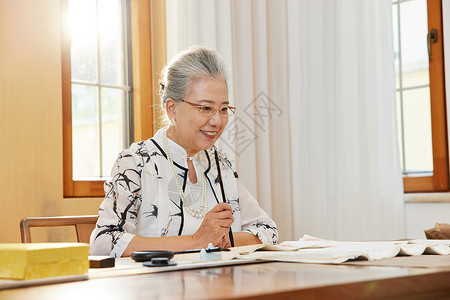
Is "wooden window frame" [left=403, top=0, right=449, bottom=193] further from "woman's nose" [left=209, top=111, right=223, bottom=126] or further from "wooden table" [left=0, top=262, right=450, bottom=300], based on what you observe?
"wooden table" [left=0, top=262, right=450, bottom=300]

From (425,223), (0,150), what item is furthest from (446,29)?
(0,150)

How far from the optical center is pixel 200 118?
82.0 inches

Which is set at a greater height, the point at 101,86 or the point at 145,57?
the point at 145,57

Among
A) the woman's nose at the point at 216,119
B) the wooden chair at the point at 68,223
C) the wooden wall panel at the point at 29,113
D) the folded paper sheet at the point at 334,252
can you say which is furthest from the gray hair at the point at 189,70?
the folded paper sheet at the point at 334,252

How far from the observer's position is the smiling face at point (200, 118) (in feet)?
6.85

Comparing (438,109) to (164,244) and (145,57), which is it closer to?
(145,57)

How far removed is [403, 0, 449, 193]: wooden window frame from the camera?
121 inches

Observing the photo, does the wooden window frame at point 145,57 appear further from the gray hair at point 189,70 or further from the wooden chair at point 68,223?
the wooden chair at point 68,223

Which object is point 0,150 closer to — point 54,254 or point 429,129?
point 54,254

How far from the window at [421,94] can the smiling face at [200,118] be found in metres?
1.45

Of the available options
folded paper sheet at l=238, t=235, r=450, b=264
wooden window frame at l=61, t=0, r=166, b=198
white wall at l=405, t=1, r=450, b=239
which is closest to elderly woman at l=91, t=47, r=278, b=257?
folded paper sheet at l=238, t=235, r=450, b=264

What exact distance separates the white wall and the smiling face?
4.73ft

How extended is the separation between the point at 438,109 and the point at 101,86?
1703 millimetres

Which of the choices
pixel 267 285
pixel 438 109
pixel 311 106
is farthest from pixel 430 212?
pixel 267 285
